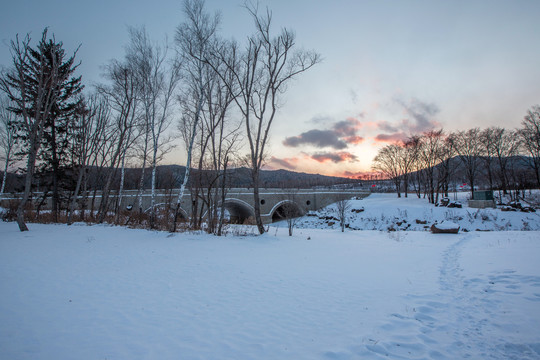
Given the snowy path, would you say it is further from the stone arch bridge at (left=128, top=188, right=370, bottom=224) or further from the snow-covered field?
the stone arch bridge at (left=128, top=188, right=370, bottom=224)

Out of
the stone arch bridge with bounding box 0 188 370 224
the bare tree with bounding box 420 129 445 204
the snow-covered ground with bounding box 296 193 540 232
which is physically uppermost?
the bare tree with bounding box 420 129 445 204

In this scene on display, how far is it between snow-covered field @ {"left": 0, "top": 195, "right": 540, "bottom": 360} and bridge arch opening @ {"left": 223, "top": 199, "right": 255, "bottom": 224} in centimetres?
2231

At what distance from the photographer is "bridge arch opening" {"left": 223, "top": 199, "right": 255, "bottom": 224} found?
3082 cm

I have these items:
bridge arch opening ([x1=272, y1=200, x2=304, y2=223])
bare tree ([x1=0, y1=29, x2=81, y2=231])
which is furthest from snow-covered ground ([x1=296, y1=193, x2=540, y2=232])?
bare tree ([x1=0, y1=29, x2=81, y2=231])

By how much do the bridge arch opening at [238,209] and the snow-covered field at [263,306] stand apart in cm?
2231

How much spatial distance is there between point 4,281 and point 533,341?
29.7 feet

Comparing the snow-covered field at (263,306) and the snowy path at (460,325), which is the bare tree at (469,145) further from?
the snowy path at (460,325)

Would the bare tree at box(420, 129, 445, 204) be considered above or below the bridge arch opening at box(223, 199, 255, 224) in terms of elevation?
above

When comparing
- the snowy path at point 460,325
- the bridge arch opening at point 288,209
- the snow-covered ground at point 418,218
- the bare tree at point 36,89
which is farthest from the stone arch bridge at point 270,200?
the snowy path at point 460,325

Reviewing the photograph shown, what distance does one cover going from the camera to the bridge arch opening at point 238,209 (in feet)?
101

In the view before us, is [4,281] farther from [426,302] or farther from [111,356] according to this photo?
[426,302]

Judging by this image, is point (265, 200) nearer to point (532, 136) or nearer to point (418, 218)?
point (418, 218)

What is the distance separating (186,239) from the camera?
34.9ft

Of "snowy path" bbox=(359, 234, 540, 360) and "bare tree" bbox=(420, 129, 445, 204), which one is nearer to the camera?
"snowy path" bbox=(359, 234, 540, 360)
